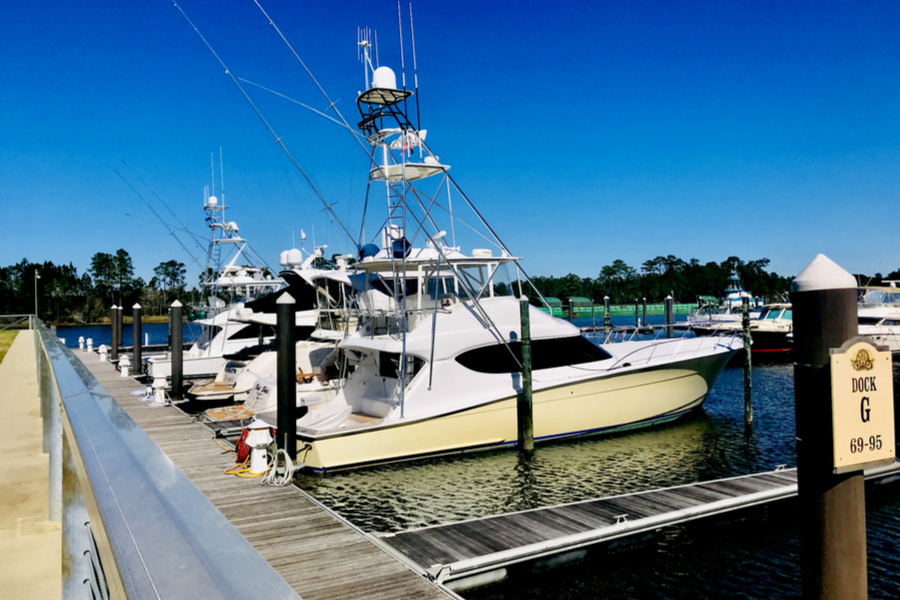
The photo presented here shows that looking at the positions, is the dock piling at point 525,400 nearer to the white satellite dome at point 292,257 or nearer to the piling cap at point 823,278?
the piling cap at point 823,278

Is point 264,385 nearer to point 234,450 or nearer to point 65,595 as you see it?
point 234,450

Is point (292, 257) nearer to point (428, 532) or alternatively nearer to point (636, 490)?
point (636, 490)

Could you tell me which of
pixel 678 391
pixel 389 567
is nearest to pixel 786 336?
pixel 678 391

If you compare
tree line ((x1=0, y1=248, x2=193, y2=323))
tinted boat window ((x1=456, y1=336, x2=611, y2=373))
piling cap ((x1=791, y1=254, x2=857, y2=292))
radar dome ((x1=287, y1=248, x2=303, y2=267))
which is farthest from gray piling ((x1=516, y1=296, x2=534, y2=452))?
tree line ((x1=0, y1=248, x2=193, y2=323))

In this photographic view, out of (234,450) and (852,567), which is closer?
(852,567)

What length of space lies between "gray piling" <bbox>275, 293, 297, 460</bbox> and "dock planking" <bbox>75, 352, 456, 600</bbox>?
89 centimetres

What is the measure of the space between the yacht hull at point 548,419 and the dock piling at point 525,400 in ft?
0.46

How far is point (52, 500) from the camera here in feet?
A: 25.8

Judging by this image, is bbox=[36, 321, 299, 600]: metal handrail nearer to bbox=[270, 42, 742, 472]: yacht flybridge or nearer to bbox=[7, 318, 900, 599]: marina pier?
bbox=[7, 318, 900, 599]: marina pier

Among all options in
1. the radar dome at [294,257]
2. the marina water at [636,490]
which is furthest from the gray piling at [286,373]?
the radar dome at [294,257]

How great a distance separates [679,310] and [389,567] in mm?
118228

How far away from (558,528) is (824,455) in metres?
5.39

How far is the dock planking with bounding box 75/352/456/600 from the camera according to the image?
214 inches

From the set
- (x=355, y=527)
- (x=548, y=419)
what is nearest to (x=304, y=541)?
(x=355, y=527)
